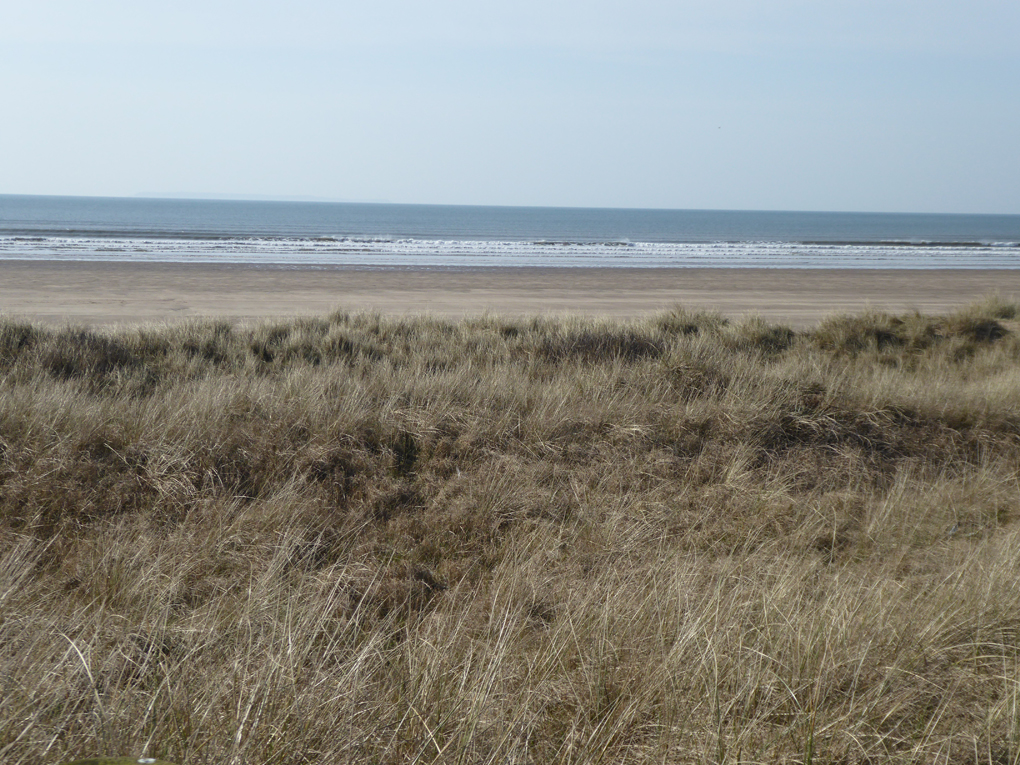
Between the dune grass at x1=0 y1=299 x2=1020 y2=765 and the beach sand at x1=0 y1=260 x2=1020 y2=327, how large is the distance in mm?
7494

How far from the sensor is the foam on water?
110 ft

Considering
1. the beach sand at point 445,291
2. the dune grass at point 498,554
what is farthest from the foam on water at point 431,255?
the dune grass at point 498,554

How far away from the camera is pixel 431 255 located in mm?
40562

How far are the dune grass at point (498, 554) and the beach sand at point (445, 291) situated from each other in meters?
7.49

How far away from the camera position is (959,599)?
161 inches

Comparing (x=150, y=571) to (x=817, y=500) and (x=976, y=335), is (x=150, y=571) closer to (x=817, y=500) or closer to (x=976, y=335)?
(x=817, y=500)

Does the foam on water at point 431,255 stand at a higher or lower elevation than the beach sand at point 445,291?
higher

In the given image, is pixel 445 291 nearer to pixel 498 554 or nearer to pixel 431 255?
pixel 431 255

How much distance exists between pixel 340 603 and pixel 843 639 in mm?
2567

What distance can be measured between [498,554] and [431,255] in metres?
36.4

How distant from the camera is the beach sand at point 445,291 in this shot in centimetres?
1808

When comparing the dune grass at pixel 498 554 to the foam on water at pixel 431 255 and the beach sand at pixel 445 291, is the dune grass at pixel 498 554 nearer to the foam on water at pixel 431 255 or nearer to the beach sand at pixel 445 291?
the beach sand at pixel 445 291

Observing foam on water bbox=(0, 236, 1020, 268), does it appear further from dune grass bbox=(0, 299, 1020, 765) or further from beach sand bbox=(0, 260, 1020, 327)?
dune grass bbox=(0, 299, 1020, 765)

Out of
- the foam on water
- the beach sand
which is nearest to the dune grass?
the beach sand
